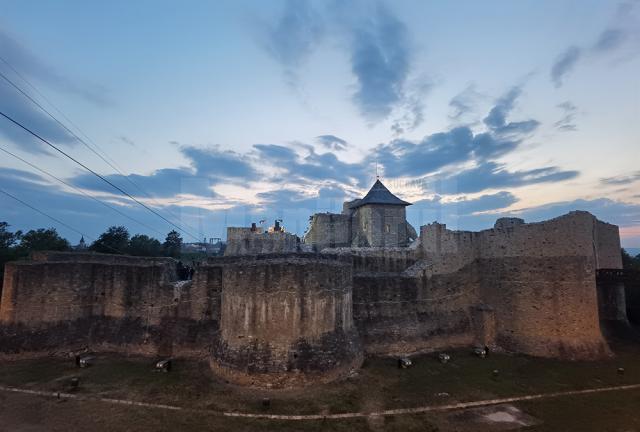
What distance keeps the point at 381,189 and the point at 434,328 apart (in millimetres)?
18809

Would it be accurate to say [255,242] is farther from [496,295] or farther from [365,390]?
[365,390]

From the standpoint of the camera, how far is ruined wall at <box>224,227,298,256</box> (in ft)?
105

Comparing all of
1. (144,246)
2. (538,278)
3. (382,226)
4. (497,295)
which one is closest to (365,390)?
(497,295)

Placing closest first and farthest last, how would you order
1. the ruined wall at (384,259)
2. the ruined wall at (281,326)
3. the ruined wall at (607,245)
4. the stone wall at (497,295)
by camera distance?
the ruined wall at (281,326) → the stone wall at (497,295) → the ruined wall at (607,245) → the ruined wall at (384,259)

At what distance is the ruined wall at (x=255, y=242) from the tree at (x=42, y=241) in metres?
15.2

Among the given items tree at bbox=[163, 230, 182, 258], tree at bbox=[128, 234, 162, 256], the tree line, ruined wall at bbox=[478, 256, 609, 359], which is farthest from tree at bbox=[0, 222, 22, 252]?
ruined wall at bbox=[478, 256, 609, 359]

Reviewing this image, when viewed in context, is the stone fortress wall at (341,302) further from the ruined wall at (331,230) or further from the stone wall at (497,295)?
the ruined wall at (331,230)

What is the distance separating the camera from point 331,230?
3472cm

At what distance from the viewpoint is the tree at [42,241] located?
103 ft

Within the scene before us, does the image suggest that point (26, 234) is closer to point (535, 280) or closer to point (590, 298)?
point (535, 280)

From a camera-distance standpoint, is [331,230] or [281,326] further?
[331,230]

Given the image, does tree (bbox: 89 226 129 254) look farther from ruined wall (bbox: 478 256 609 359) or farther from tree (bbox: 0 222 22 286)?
ruined wall (bbox: 478 256 609 359)

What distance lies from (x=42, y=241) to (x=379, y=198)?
30.5 metres

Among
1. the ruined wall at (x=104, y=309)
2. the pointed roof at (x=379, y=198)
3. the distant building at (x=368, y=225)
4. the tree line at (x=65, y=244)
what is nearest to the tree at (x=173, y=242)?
the tree line at (x=65, y=244)
